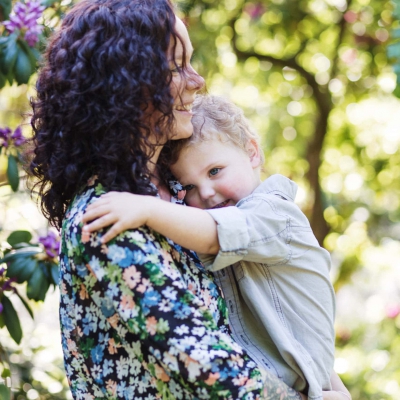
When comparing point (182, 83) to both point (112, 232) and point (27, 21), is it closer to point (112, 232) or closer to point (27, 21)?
point (112, 232)

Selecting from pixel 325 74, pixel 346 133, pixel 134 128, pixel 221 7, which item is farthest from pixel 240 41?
pixel 134 128

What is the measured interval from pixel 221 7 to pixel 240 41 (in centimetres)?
39

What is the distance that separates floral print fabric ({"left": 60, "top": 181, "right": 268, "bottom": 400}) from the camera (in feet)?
3.99

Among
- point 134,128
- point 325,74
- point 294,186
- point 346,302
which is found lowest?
point 346,302

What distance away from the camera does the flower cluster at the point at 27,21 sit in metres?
2.29

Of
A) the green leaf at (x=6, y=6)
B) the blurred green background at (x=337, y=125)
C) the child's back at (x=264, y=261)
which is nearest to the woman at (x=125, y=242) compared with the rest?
the child's back at (x=264, y=261)

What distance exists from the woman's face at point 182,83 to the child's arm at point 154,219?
0.75 feet

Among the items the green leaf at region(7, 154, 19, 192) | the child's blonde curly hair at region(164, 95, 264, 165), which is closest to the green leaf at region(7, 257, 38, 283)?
the green leaf at region(7, 154, 19, 192)

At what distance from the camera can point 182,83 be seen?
1.41m

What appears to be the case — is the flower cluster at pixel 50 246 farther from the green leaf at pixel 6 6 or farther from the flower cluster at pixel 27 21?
the green leaf at pixel 6 6

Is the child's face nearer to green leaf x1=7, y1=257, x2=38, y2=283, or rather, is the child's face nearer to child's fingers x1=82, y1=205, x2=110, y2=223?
child's fingers x1=82, y1=205, x2=110, y2=223

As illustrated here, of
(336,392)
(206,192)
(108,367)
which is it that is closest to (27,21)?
(206,192)

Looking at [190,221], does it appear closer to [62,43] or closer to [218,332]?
[218,332]

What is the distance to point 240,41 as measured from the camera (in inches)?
197
